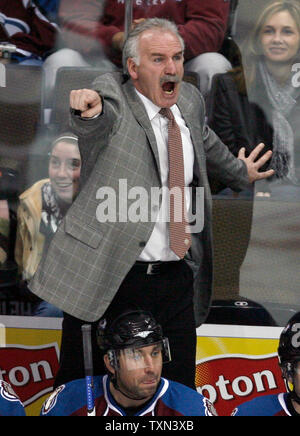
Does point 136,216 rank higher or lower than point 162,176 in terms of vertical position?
lower

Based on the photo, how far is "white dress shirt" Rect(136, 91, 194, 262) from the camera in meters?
3.54

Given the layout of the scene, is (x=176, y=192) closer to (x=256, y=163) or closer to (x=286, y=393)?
(x=256, y=163)

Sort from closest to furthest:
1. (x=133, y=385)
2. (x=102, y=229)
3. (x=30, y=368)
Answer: (x=102, y=229) → (x=133, y=385) → (x=30, y=368)

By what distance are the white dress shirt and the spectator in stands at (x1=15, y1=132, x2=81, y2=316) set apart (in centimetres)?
51

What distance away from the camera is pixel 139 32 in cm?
354

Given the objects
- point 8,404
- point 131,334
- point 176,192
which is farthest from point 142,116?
point 8,404

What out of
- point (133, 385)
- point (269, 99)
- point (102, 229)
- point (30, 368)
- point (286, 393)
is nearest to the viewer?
point (102, 229)

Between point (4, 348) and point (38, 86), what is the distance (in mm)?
1094

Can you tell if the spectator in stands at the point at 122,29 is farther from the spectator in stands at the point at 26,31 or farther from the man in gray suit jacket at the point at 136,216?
the man in gray suit jacket at the point at 136,216

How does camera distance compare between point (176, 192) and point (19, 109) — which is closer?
point (176, 192)

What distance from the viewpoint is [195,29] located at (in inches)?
154

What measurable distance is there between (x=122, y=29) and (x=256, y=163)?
0.77m

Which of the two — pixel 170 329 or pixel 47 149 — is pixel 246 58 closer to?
pixel 47 149

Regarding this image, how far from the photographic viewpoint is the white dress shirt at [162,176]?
3.54 m
